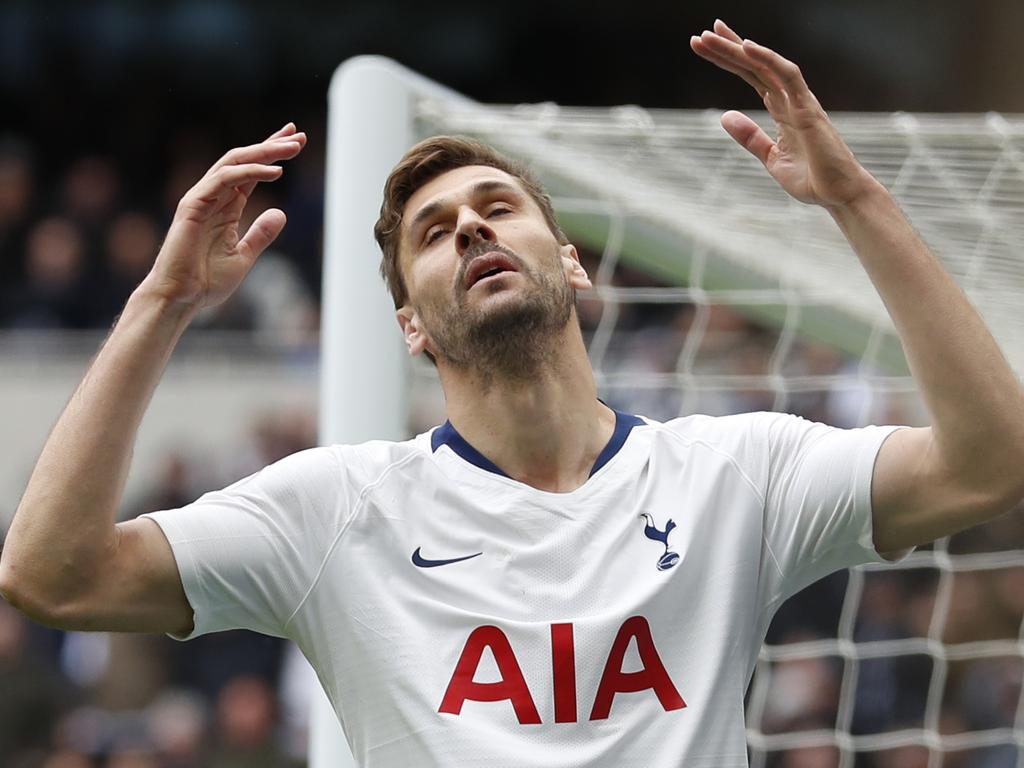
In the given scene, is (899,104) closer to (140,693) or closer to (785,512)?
(140,693)

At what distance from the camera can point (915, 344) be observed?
2.00 metres

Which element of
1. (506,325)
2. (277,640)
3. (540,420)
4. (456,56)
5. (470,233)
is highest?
(470,233)

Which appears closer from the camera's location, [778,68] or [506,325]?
[778,68]

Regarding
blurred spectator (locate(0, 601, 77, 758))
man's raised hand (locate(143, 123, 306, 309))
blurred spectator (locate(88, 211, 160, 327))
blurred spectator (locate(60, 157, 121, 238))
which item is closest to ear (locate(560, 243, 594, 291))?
man's raised hand (locate(143, 123, 306, 309))

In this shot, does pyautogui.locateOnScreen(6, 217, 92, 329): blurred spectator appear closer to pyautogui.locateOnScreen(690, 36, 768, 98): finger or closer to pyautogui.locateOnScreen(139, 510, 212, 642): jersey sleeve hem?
pyautogui.locateOnScreen(139, 510, 212, 642): jersey sleeve hem

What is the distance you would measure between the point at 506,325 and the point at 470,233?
0.18 meters

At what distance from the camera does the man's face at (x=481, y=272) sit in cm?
231

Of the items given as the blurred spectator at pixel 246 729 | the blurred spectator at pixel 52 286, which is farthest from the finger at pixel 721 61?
the blurred spectator at pixel 52 286

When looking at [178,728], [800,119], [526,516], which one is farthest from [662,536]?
[178,728]

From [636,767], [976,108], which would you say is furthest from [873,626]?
[976,108]

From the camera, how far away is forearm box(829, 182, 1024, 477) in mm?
1968

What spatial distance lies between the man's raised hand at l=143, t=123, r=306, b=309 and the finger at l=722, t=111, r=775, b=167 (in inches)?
25.3

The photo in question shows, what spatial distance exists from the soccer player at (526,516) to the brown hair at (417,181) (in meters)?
0.25

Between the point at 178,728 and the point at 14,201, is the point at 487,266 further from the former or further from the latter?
the point at 14,201
